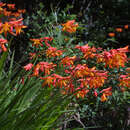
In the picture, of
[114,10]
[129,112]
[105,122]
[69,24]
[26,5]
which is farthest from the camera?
[114,10]

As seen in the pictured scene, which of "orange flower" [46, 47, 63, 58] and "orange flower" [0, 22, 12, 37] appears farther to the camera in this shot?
"orange flower" [46, 47, 63, 58]

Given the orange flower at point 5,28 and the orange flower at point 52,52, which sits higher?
the orange flower at point 5,28

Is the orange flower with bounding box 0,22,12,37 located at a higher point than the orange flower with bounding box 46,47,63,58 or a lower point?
higher

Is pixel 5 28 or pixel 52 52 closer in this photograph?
pixel 5 28

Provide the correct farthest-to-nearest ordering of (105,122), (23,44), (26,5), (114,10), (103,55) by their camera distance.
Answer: (114,10) → (26,5) → (23,44) → (105,122) → (103,55)

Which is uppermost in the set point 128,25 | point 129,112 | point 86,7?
point 86,7

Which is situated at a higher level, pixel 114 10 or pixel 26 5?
pixel 26 5

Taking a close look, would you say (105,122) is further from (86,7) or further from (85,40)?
(86,7)

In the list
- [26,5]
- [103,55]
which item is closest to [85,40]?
[26,5]

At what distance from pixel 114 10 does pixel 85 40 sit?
172cm

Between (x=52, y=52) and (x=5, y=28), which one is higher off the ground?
(x=5, y=28)

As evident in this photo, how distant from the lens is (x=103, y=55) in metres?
2.26

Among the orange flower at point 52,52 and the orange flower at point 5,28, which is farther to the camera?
the orange flower at point 52,52

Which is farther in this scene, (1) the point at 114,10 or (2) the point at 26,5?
(1) the point at 114,10
